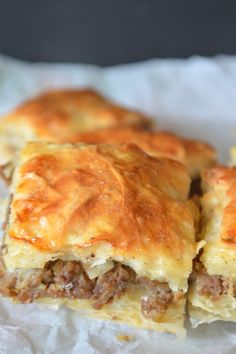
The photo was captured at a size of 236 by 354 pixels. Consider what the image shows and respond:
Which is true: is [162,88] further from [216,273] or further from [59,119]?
[216,273]

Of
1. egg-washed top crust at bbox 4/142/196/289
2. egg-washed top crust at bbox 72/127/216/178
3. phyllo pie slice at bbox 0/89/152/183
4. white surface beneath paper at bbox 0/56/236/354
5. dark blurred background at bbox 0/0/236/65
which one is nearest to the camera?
egg-washed top crust at bbox 4/142/196/289

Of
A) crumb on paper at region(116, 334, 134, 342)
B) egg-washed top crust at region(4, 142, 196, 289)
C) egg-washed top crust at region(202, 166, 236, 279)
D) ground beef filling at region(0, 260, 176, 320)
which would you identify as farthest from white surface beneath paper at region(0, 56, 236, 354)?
egg-washed top crust at region(202, 166, 236, 279)

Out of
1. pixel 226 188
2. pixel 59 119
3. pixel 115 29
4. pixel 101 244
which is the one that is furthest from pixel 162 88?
pixel 101 244

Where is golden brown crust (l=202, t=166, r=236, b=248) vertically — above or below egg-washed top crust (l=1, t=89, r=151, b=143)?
above

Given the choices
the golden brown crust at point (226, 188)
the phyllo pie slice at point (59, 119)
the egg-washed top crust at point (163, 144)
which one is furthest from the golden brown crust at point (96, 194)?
the phyllo pie slice at point (59, 119)

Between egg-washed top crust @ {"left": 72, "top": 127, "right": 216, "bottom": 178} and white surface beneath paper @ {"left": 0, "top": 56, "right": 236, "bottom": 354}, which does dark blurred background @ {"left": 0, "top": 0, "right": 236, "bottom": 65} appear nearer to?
white surface beneath paper @ {"left": 0, "top": 56, "right": 236, "bottom": 354}

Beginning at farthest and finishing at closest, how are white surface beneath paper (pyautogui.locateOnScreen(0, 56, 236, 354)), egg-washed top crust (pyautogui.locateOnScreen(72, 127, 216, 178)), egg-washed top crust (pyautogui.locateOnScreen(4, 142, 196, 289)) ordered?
white surface beneath paper (pyautogui.locateOnScreen(0, 56, 236, 354))
egg-washed top crust (pyautogui.locateOnScreen(72, 127, 216, 178))
egg-washed top crust (pyautogui.locateOnScreen(4, 142, 196, 289))

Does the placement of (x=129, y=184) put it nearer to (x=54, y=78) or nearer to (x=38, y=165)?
(x=38, y=165)
